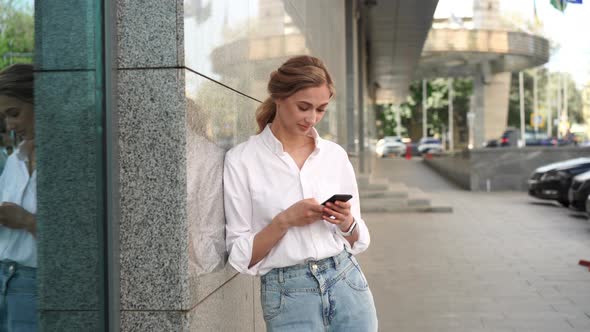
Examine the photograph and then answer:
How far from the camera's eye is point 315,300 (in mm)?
2908

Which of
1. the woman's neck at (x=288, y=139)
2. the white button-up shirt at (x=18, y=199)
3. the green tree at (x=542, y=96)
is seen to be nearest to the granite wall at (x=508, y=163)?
the woman's neck at (x=288, y=139)

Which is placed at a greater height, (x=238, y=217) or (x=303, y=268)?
(x=238, y=217)

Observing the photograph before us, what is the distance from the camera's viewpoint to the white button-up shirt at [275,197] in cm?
298

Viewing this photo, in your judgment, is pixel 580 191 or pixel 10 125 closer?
pixel 10 125

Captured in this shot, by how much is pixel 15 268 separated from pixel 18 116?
1.50ft

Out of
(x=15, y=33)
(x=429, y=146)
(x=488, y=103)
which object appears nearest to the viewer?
(x=15, y=33)

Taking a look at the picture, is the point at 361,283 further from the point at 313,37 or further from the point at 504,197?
the point at 504,197

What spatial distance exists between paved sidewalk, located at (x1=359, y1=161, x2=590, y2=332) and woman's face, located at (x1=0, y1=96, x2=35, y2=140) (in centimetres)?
498

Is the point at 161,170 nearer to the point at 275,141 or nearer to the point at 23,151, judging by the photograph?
the point at 275,141

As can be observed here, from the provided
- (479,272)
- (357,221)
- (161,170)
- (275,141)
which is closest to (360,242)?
(357,221)

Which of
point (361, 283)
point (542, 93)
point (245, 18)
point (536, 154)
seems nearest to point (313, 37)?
point (245, 18)

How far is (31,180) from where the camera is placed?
2533 millimetres

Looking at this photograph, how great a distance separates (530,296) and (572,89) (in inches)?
3815

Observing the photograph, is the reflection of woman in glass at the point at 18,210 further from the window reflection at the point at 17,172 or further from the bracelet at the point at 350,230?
the bracelet at the point at 350,230
